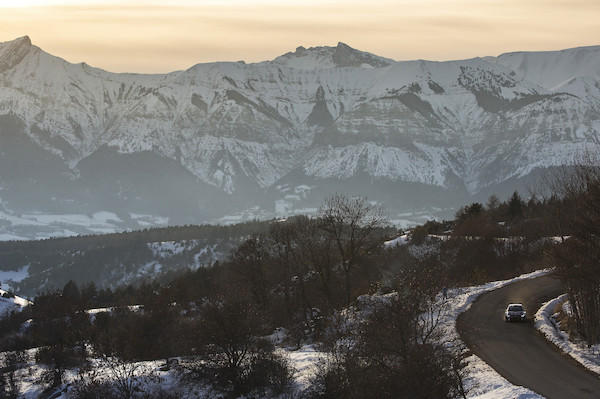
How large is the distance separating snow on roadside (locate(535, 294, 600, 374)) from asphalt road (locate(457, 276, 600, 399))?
39cm

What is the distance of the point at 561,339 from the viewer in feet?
161

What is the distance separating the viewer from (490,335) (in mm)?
51562

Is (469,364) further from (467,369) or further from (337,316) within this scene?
(337,316)

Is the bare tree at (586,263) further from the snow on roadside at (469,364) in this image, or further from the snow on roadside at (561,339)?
the snow on roadside at (469,364)

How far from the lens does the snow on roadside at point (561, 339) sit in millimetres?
44250

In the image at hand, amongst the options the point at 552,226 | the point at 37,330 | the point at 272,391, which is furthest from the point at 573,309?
the point at 37,330

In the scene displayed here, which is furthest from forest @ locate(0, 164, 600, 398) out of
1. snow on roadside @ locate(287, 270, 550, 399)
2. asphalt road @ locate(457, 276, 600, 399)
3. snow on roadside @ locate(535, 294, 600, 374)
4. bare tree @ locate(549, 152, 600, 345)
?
asphalt road @ locate(457, 276, 600, 399)

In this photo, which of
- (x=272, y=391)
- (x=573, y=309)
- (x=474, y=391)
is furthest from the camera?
(x=272, y=391)

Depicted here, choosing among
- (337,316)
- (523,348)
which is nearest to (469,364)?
(523,348)

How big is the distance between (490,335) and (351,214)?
94.0 ft

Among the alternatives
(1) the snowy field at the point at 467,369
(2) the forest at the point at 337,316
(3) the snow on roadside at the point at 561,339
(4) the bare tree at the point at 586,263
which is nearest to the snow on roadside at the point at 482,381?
(1) the snowy field at the point at 467,369

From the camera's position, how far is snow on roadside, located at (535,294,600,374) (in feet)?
145

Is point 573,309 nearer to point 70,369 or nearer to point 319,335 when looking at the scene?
point 319,335

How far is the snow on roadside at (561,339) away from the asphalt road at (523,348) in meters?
0.39
